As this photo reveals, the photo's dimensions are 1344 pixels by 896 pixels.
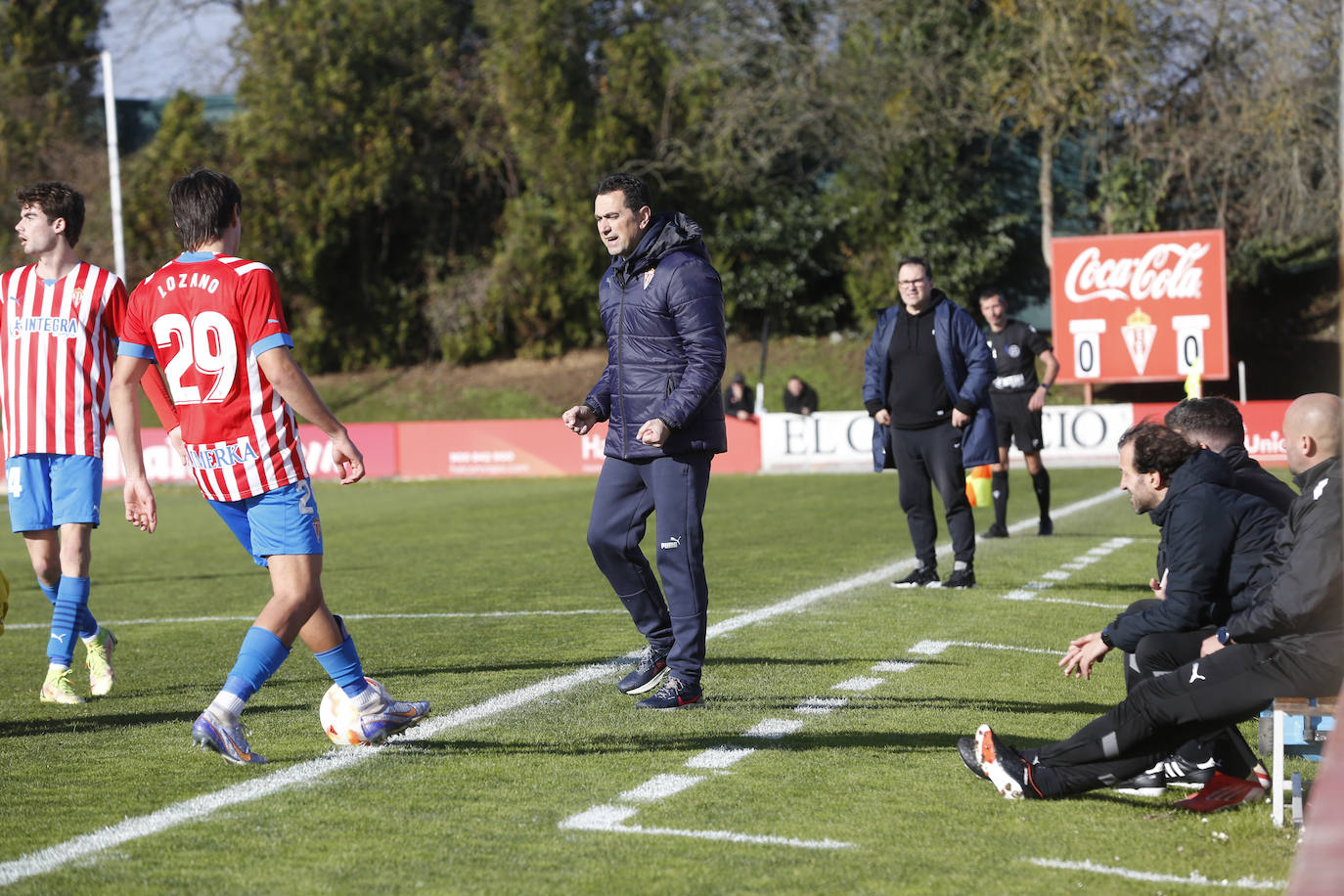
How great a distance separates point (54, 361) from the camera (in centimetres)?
628

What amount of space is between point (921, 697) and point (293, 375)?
9.26 feet

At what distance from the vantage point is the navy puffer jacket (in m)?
5.61

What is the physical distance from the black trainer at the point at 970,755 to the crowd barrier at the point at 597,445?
65.1 feet

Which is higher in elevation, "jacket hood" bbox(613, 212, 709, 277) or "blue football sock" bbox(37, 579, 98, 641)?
"jacket hood" bbox(613, 212, 709, 277)

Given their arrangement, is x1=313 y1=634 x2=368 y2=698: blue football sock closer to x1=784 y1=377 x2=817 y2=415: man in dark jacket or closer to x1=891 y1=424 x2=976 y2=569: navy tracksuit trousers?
x1=891 y1=424 x2=976 y2=569: navy tracksuit trousers

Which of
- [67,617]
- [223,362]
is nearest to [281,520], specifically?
[223,362]

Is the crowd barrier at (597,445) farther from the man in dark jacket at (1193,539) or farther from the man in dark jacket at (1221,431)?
the man in dark jacket at (1193,539)

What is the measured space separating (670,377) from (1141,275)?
85.1ft

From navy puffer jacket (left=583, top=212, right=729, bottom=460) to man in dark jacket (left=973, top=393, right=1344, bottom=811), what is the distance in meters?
1.76

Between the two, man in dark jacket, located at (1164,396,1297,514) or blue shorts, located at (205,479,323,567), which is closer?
blue shorts, located at (205,479,323,567)

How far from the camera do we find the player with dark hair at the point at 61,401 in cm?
622

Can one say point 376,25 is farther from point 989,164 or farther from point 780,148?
point 989,164

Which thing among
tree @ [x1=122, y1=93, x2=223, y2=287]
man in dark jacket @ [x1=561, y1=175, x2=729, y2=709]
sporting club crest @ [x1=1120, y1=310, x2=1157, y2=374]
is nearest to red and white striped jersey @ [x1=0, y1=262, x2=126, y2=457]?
man in dark jacket @ [x1=561, y1=175, x2=729, y2=709]

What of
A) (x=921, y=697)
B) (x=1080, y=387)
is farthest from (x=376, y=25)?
(x=921, y=697)
